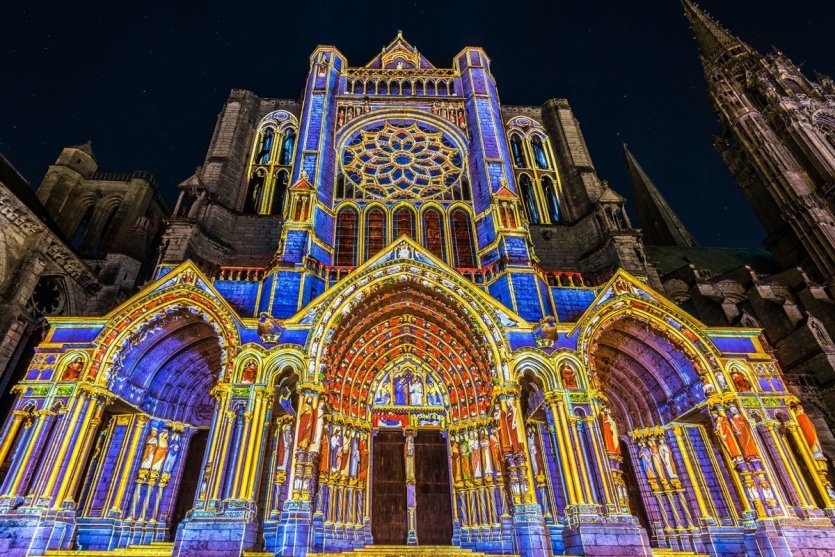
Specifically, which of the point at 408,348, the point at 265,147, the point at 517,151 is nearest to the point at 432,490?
the point at 408,348

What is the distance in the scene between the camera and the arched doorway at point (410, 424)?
34.0 feet

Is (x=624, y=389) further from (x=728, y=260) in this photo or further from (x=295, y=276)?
(x=728, y=260)

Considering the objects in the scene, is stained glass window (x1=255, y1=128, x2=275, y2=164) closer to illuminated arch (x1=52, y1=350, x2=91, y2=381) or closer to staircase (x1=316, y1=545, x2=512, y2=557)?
illuminated arch (x1=52, y1=350, x2=91, y2=381)

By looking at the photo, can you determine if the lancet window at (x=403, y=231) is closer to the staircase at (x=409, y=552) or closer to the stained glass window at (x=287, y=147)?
the stained glass window at (x=287, y=147)

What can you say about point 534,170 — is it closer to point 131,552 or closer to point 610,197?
point 610,197

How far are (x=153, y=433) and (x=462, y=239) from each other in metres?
10.5

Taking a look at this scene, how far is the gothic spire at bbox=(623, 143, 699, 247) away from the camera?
35.6 meters

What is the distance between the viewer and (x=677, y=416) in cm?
1103

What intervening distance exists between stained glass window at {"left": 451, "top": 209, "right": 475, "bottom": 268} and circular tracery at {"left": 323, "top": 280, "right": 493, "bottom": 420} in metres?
3.42

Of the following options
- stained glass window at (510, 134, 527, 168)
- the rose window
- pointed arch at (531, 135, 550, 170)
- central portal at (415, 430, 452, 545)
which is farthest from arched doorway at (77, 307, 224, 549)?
pointed arch at (531, 135, 550, 170)

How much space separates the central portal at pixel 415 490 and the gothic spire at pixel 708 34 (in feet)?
121

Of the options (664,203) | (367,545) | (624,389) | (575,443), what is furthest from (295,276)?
(664,203)

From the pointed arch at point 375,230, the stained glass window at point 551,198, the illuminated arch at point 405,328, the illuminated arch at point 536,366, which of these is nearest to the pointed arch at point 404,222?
the pointed arch at point 375,230

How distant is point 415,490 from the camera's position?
11.1 m
